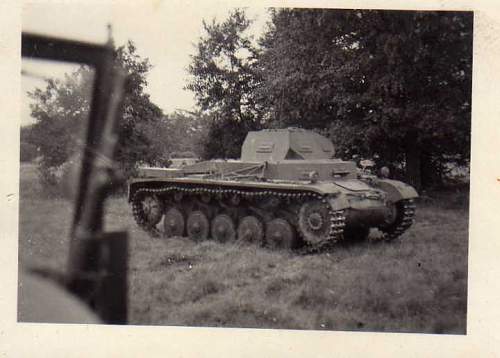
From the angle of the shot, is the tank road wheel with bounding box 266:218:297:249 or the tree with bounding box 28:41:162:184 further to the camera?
the tank road wheel with bounding box 266:218:297:249

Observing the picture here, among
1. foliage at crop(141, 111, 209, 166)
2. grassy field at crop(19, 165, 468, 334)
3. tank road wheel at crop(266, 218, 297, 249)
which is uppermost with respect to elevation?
foliage at crop(141, 111, 209, 166)

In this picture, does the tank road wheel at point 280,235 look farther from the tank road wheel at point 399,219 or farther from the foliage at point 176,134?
the foliage at point 176,134

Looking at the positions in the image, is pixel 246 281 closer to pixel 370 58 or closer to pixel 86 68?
pixel 86 68

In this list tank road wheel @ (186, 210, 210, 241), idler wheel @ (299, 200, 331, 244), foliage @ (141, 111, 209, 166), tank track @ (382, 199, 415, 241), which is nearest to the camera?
idler wheel @ (299, 200, 331, 244)

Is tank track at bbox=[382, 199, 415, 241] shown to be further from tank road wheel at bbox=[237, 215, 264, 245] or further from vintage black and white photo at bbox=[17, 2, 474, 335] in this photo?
tank road wheel at bbox=[237, 215, 264, 245]

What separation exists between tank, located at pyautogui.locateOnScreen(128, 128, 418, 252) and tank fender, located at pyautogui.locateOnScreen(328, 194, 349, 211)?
0.01 metres

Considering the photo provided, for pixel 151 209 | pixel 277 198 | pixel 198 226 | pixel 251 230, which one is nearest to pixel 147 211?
pixel 151 209

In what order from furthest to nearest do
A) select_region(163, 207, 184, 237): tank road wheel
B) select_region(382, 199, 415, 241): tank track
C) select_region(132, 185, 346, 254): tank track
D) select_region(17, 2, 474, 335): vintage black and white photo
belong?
select_region(163, 207, 184, 237): tank road wheel, select_region(382, 199, 415, 241): tank track, select_region(132, 185, 346, 254): tank track, select_region(17, 2, 474, 335): vintage black and white photo

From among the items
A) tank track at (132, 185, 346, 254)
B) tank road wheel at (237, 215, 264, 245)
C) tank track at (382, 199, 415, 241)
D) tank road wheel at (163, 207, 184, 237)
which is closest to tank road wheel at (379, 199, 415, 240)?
tank track at (382, 199, 415, 241)

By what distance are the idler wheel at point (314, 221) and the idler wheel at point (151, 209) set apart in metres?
2.80

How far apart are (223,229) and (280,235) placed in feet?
3.27

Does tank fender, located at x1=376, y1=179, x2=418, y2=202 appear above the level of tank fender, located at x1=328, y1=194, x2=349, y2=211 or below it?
above

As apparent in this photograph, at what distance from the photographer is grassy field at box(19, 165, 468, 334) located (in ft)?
16.3

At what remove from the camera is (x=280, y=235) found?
734 centimetres
